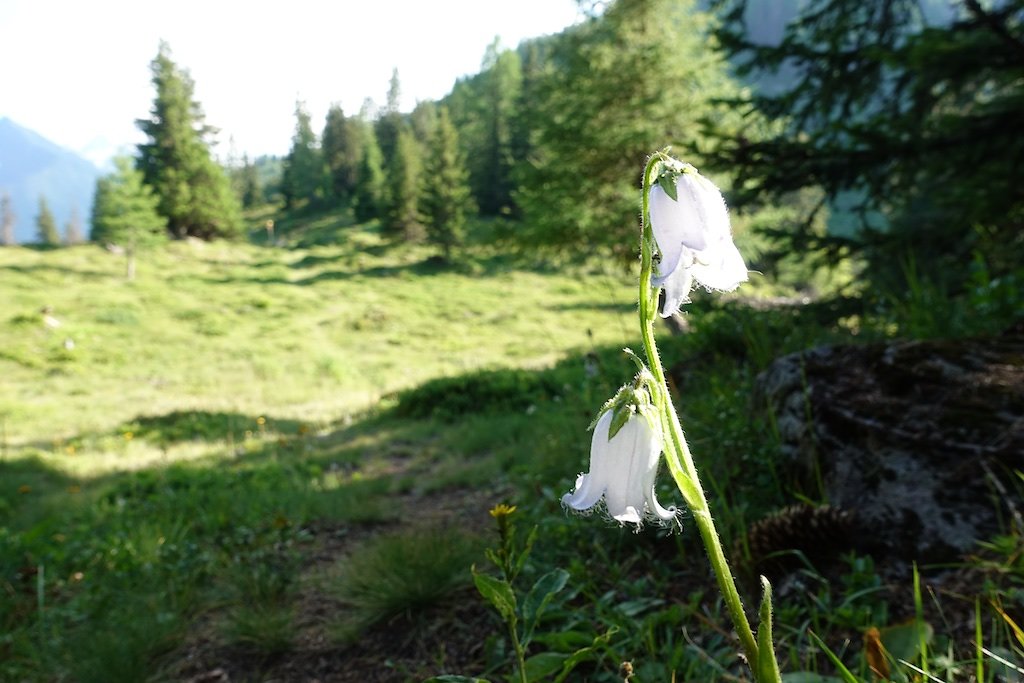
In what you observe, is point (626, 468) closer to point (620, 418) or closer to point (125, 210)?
point (620, 418)

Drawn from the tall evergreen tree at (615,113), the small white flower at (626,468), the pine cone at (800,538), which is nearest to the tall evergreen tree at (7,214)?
the tall evergreen tree at (615,113)

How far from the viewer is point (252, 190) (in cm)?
6944

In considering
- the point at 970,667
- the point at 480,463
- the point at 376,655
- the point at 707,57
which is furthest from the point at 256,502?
the point at 707,57

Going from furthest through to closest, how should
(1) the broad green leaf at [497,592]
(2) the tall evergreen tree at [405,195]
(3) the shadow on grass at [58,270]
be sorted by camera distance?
(2) the tall evergreen tree at [405,195] < (3) the shadow on grass at [58,270] < (1) the broad green leaf at [497,592]

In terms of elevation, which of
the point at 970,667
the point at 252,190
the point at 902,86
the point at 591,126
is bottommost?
the point at 970,667

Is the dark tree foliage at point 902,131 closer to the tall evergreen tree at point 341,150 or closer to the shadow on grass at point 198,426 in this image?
the shadow on grass at point 198,426

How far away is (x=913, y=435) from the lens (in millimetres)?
2182

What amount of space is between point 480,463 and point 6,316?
23.6m

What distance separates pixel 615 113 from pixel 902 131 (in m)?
8.96

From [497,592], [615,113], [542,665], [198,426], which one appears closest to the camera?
[497,592]

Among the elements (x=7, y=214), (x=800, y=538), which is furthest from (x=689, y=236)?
(x=7, y=214)

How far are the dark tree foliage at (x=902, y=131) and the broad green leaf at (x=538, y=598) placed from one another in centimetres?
416

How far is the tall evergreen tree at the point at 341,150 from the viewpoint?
2522 inches

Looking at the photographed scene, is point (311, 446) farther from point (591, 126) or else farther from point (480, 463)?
point (591, 126)
